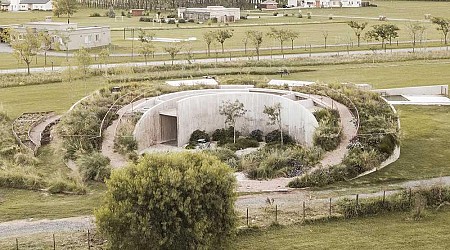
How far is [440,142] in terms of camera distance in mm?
33094

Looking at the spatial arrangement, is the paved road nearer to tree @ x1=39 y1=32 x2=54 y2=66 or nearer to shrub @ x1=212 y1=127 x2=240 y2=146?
tree @ x1=39 y1=32 x2=54 y2=66

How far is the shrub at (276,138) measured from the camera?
34.6 metres

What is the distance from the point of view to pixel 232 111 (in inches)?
1385

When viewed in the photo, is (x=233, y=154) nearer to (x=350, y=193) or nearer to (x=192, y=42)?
(x=350, y=193)

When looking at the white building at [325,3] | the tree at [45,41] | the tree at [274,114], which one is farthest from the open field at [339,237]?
the white building at [325,3]

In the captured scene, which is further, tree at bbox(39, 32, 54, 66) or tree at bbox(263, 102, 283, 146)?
tree at bbox(39, 32, 54, 66)

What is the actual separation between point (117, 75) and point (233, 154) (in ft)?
80.3

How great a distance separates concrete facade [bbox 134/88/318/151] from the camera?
35.0 metres

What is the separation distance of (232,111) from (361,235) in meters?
14.8

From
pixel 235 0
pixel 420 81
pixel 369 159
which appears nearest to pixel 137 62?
pixel 420 81

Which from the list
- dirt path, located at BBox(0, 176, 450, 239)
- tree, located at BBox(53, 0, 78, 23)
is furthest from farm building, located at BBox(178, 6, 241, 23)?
dirt path, located at BBox(0, 176, 450, 239)

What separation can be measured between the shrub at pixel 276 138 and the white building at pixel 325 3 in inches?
4351

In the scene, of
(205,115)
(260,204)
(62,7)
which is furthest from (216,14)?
(260,204)

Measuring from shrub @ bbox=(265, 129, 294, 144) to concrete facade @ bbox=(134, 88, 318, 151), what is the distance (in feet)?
1.00
